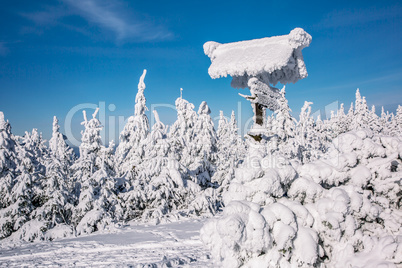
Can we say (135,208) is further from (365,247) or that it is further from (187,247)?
(365,247)

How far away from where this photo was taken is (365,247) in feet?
18.9

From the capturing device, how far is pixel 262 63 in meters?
6.71

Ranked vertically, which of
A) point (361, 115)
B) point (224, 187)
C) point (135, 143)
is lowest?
point (224, 187)

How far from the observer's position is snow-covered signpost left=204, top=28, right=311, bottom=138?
6668mm

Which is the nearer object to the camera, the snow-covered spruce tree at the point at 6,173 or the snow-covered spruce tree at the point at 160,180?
the snow-covered spruce tree at the point at 6,173

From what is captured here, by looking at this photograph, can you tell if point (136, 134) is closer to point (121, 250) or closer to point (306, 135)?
point (121, 250)

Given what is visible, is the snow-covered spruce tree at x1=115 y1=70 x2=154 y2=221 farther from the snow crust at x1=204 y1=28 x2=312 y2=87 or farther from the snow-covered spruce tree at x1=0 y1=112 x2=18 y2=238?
the snow crust at x1=204 y1=28 x2=312 y2=87

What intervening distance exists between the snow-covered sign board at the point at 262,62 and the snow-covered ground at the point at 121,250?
18.3 feet

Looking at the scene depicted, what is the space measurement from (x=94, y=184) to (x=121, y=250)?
650cm

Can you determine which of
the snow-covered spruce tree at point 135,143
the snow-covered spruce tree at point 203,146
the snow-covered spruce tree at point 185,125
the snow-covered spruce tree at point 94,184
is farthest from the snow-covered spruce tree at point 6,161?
the snow-covered spruce tree at point 203,146

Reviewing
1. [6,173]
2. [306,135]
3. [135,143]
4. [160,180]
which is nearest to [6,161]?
[6,173]

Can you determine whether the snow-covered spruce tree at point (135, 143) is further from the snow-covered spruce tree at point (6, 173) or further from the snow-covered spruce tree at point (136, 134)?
the snow-covered spruce tree at point (6, 173)

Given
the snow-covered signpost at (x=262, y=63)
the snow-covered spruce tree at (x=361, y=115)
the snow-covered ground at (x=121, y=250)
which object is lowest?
the snow-covered ground at (x=121, y=250)

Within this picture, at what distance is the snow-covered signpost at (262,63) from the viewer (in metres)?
6.67
